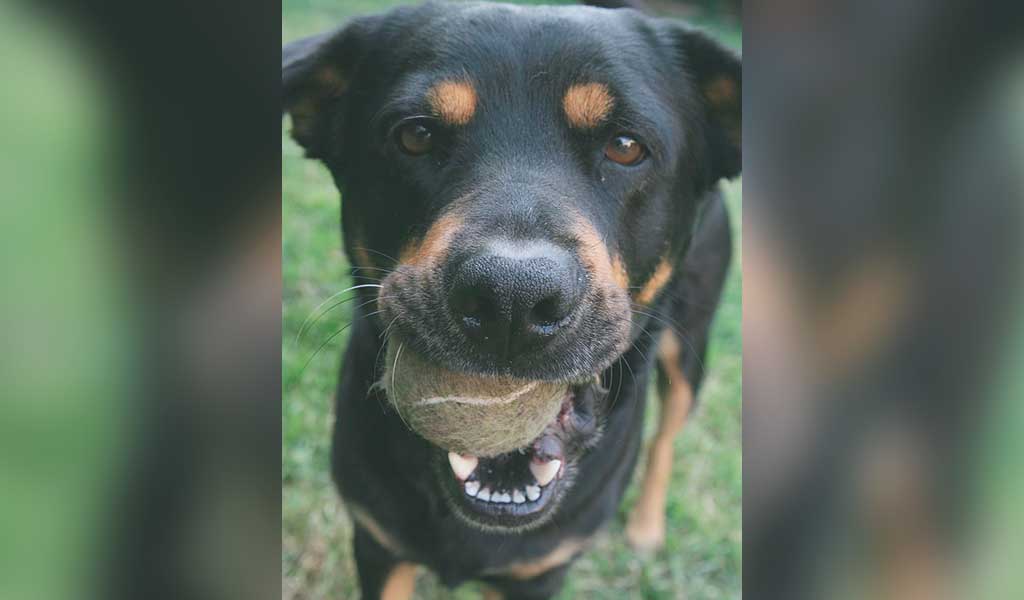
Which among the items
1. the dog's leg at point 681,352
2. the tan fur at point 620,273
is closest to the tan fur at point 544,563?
the dog's leg at point 681,352

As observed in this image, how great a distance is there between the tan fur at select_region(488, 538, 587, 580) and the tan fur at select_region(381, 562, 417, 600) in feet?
1.00

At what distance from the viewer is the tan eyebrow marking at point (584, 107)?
1.76 m

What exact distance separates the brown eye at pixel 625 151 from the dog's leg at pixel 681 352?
0.53 m

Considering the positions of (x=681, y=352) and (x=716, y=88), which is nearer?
(x=716, y=88)

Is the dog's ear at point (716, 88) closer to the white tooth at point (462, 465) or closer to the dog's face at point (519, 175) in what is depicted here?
the dog's face at point (519, 175)

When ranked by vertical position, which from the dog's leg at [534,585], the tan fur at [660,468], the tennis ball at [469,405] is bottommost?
the tan fur at [660,468]

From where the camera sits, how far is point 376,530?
7.37 ft

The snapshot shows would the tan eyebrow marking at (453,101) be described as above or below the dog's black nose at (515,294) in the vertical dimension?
above

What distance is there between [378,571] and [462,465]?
0.80 meters
